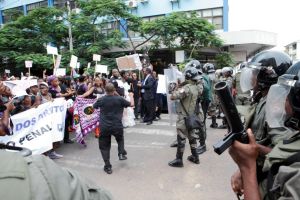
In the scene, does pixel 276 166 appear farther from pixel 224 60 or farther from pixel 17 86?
pixel 224 60

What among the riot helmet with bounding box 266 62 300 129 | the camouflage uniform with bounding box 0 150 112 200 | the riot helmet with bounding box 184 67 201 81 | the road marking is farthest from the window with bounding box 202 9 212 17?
the camouflage uniform with bounding box 0 150 112 200

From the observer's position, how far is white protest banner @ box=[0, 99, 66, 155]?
603 cm

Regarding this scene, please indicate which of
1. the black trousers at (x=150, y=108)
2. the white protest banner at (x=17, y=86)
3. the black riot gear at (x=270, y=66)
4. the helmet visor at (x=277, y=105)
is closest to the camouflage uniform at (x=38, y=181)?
the helmet visor at (x=277, y=105)

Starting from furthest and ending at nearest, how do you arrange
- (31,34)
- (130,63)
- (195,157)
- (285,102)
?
(31,34) → (130,63) → (195,157) → (285,102)

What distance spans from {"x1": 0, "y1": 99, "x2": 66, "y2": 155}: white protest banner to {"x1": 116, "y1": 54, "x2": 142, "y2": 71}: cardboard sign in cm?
456

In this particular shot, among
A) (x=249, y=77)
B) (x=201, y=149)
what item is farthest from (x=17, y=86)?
(x=249, y=77)

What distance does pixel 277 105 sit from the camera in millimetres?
2064

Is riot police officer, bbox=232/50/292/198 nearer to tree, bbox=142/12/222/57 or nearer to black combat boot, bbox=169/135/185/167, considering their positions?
black combat boot, bbox=169/135/185/167

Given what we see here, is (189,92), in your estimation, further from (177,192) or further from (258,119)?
(258,119)

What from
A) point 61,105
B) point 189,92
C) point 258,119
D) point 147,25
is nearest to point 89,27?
point 147,25

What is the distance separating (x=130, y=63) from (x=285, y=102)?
976cm

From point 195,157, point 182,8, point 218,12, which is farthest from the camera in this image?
point 182,8

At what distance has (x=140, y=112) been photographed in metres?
11.8

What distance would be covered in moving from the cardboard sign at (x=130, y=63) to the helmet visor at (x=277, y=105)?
9.37m
